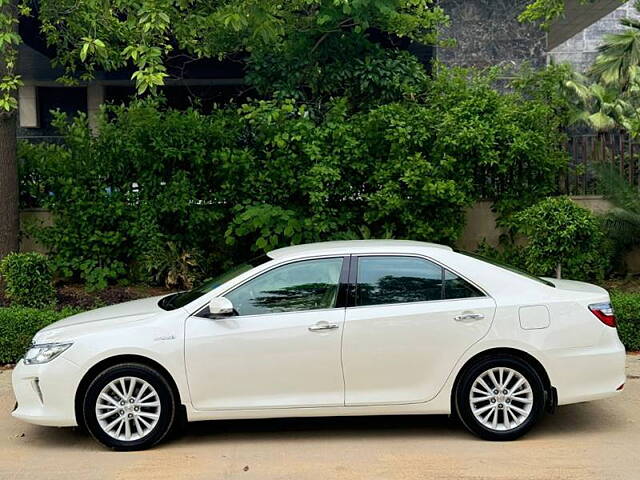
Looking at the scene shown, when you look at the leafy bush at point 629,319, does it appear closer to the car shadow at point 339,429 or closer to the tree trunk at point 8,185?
the car shadow at point 339,429

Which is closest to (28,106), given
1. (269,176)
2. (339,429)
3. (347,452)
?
(269,176)

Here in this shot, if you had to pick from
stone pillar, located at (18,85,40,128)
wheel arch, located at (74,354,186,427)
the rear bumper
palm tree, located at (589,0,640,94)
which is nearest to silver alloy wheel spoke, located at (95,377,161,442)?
wheel arch, located at (74,354,186,427)

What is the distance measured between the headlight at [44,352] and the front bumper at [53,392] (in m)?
0.05

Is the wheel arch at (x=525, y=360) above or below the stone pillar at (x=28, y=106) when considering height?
below

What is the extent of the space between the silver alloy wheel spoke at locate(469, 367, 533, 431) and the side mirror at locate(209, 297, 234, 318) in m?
1.90

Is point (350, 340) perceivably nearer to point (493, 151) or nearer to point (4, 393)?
point (4, 393)

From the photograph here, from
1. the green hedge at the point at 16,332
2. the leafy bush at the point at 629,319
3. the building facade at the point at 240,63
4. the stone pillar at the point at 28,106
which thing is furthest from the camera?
the stone pillar at the point at 28,106

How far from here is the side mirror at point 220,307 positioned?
5750 millimetres

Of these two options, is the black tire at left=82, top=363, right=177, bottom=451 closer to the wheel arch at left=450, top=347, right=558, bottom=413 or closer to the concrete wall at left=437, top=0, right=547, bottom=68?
the wheel arch at left=450, top=347, right=558, bottom=413

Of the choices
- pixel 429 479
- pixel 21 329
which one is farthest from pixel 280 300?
pixel 21 329

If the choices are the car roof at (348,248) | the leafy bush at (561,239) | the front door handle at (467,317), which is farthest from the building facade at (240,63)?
the front door handle at (467,317)

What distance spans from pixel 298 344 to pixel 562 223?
5.04 meters

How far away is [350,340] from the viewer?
5.77 meters

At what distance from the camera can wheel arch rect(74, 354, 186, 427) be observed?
5.75 meters
